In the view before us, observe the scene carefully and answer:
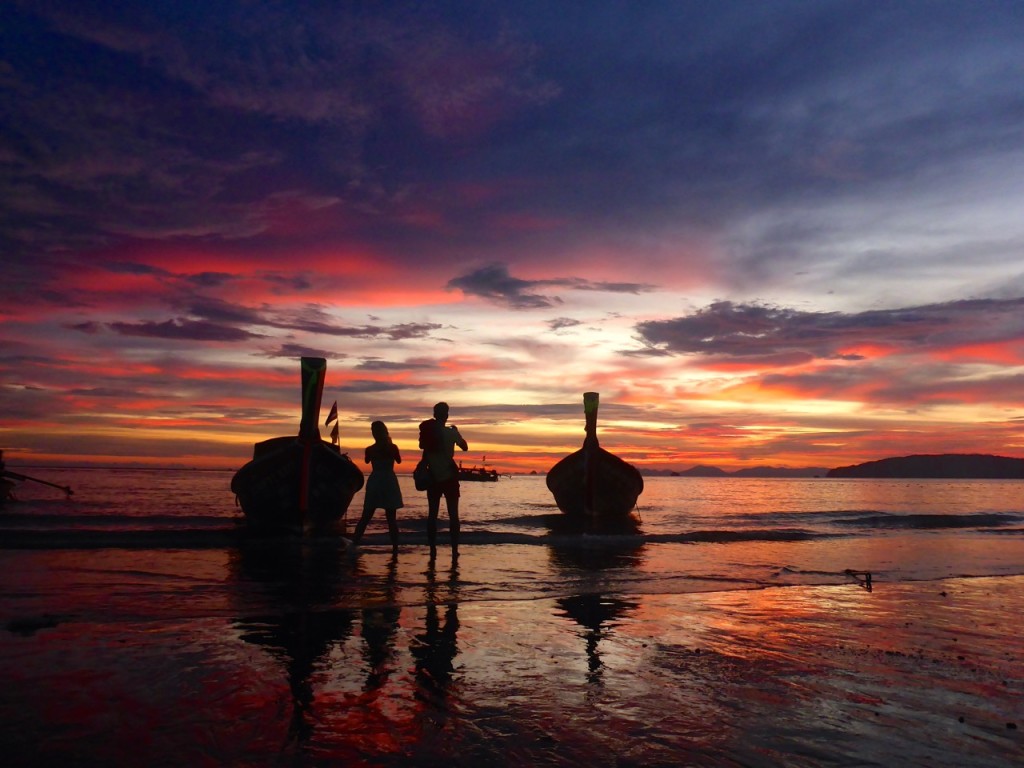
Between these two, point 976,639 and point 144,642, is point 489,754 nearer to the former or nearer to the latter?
point 144,642

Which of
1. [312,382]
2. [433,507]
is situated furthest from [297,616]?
[312,382]

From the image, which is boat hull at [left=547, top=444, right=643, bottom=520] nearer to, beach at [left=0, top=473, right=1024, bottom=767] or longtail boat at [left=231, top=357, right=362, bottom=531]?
longtail boat at [left=231, top=357, right=362, bottom=531]

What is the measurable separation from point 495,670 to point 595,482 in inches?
841

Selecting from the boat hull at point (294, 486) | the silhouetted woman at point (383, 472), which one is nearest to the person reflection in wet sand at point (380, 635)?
the silhouetted woman at point (383, 472)

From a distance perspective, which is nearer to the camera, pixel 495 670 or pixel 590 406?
pixel 495 670

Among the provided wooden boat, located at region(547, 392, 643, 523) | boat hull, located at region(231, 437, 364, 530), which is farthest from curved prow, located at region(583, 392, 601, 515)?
boat hull, located at region(231, 437, 364, 530)

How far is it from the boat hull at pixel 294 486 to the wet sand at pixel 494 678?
29.6 ft

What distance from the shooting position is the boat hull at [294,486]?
17.8 meters

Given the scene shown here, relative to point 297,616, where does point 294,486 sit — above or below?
above

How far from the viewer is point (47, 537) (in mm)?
14203

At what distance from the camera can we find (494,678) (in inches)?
187

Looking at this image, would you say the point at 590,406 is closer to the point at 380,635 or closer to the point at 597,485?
the point at 597,485

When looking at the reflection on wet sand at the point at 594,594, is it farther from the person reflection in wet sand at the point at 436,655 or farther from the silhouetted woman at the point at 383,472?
the silhouetted woman at the point at 383,472

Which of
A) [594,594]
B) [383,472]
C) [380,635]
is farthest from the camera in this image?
[383,472]
